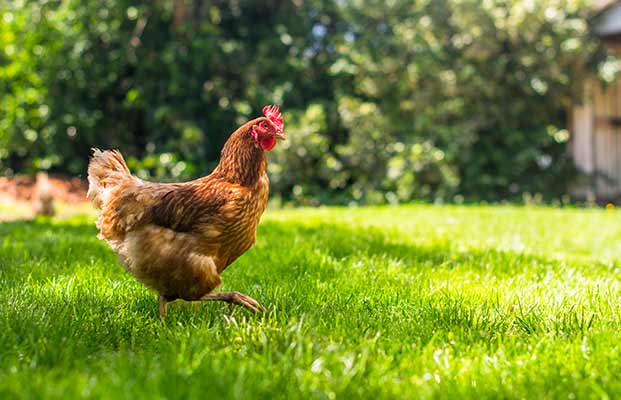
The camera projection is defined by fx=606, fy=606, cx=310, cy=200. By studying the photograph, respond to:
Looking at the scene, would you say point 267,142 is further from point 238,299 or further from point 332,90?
point 332,90

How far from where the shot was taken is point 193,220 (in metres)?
2.86

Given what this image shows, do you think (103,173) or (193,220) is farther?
(103,173)

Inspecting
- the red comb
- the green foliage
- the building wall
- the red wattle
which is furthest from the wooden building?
the red wattle

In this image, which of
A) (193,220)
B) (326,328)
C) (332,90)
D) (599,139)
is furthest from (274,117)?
(599,139)

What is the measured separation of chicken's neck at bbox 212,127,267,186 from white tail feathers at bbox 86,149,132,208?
21.6 inches

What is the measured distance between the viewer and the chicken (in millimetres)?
2807

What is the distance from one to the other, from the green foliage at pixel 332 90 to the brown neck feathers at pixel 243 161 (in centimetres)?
712

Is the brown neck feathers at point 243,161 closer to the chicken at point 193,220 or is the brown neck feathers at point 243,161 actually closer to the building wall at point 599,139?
the chicken at point 193,220

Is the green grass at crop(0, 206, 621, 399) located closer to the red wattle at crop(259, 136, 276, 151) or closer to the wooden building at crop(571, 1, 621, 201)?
the red wattle at crop(259, 136, 276, 151)

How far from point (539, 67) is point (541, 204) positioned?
246cm

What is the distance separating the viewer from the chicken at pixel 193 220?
2807 millimetres

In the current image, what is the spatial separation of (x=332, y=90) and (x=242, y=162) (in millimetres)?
8886

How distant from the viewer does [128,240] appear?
294cm

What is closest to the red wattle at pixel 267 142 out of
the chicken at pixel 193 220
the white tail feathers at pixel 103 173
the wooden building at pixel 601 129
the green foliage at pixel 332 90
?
the chicken at pixel 193 220
